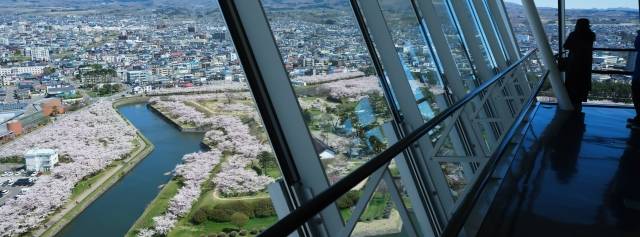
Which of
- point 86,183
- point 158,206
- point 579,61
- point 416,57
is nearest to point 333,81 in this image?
point 158,206

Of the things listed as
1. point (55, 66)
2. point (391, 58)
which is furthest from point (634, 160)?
point (55, 66)

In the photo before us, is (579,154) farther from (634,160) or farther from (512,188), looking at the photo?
(512,188)

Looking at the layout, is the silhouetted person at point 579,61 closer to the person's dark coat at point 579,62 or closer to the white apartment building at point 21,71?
the person's dark coat at point 579,62

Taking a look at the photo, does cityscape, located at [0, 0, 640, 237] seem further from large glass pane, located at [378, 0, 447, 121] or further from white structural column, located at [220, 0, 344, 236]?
large glass pane, located at [378, 0, 447, 121]

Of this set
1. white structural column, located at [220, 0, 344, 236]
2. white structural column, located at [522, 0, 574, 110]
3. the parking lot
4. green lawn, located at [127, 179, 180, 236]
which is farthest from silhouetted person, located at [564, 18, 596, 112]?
the parking lot

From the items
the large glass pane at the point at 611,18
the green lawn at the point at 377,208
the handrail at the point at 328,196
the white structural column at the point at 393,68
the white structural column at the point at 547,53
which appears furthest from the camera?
the large glass pane at the point at 611,18

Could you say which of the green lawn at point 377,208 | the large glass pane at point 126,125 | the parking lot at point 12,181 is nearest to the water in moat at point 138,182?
the large glass pane at point 126,125

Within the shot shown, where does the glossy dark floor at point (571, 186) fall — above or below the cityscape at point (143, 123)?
below

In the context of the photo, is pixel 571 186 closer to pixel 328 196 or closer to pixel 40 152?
pixel 328 196
